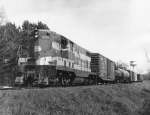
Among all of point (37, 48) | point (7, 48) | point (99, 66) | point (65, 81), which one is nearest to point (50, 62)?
point (37, 48)

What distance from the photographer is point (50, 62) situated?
14.1 metres

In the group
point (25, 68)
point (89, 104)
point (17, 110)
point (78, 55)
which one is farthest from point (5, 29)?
point (17, 110)

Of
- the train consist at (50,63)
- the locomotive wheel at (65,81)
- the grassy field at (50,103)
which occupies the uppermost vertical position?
the train consist at (50,63)

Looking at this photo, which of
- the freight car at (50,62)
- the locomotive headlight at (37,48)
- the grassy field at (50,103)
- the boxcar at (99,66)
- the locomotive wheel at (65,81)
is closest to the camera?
the grassy field at (50,103)

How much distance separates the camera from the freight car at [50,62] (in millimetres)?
13484

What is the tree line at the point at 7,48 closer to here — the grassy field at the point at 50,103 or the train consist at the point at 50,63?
the train consist at the point at 50,63

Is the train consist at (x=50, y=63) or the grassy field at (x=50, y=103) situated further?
the train consist at (x=50, y=63)

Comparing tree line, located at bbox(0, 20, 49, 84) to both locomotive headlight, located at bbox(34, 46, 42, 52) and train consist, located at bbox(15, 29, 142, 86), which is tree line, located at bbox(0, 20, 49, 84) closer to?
train consist, located at bbox(15, 29, 142, 86)

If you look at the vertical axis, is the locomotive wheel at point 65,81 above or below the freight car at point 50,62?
→ below

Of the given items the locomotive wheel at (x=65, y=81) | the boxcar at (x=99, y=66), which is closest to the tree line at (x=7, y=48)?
the boxcar at (x=99, y=66)

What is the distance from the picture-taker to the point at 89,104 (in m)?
12.4

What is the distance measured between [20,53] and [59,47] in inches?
114

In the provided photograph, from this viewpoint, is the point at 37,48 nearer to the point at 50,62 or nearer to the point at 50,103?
the point at 50,62

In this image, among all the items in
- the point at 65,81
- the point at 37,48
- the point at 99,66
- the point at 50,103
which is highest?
the point at 37,48
